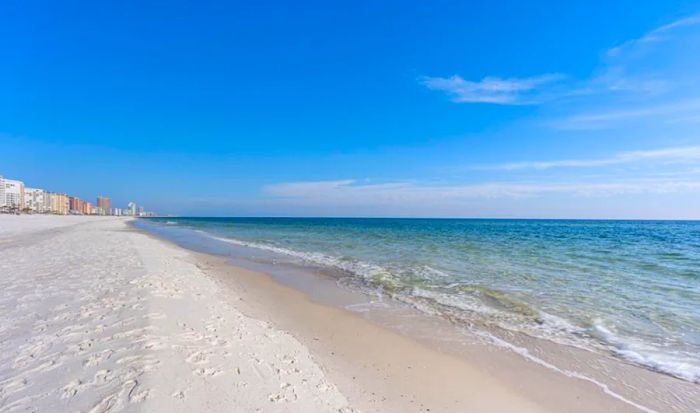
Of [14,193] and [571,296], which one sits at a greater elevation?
[14,193]

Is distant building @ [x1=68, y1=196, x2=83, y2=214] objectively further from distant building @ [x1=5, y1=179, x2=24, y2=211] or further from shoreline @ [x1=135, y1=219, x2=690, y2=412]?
shoreline @ [x1=135, y1=219, x2=690, y2=412]

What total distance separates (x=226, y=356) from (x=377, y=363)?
2250mm

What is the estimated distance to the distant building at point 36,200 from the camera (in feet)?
451

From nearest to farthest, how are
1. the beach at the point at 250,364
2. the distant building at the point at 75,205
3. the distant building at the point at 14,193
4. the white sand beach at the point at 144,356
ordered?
1. the white sand beach at the point at 144,356
2. the beach at the point at 250,364
3. the distant building at the point at 14,193
4. the distant building at the point at 75,205

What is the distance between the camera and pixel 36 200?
463ft

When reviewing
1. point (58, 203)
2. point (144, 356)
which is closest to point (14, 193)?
point (58, 203)

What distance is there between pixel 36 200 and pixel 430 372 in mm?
189813

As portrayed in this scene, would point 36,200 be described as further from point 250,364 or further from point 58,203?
point 250,364

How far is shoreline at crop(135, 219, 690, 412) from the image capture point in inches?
170

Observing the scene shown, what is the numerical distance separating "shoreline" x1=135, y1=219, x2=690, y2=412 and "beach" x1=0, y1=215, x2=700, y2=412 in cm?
2

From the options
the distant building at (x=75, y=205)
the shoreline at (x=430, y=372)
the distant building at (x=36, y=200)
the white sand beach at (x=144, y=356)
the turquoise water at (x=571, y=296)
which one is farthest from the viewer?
the distant building at (x=75, y=205)

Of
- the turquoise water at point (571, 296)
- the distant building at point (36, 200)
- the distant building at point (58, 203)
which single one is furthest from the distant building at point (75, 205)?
the turquoise water at point (571, 296)

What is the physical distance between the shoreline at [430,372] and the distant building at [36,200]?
178616 millimetres

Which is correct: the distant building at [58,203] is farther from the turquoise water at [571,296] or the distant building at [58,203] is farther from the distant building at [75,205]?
the turquoise water at [571,296]
